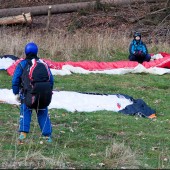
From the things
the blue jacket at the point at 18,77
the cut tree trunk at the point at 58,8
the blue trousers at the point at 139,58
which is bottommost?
the blue jacket at the point at 18,77

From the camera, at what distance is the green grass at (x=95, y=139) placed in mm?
6321

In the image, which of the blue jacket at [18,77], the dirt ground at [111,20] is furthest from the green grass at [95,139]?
the dirt ground at [111,20]

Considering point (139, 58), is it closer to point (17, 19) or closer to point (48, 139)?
point (48, 139)

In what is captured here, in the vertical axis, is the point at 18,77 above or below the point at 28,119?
above

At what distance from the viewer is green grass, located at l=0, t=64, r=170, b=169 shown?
632 cm

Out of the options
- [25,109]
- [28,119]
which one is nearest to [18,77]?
[25,109]

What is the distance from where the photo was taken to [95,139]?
8398mm

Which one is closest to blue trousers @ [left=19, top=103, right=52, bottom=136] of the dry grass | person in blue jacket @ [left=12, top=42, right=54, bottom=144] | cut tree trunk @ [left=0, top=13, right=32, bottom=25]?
person in blue jacket @ [left=12, top=42, right=54, bottom=144]

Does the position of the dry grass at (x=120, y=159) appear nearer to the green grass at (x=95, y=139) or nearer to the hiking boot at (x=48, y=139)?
the green grass at (x=95, y=139)

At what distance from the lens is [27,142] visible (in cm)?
763

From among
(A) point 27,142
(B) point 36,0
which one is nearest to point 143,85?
(A) point 27,142

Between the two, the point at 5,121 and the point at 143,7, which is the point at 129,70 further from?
the point at 143,7

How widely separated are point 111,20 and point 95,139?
744 inches

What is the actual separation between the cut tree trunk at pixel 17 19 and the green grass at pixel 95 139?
11.7 metres
